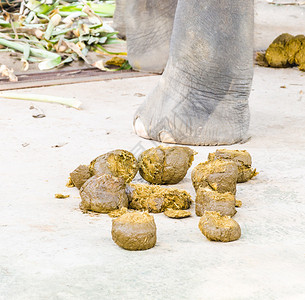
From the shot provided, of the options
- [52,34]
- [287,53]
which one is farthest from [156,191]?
[52,34]

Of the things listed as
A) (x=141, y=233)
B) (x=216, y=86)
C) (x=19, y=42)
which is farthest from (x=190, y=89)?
(x=19, y=42)

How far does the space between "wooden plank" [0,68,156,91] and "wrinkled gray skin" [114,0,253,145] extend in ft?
2.89

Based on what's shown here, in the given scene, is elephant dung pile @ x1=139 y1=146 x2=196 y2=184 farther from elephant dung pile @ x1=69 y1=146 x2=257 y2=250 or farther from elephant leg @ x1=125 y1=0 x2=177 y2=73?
elephant leg @ x1=125 y1=0 x2=177 y2=73

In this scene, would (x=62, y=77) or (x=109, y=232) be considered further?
(x=62, y=77)

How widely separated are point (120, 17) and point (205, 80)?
71.3 inches

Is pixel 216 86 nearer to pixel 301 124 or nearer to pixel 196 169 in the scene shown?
pixel 301 124

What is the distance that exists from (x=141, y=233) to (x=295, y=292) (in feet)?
0.96

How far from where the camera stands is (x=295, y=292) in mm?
1003

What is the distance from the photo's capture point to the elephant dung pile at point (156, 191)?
3.96 ft

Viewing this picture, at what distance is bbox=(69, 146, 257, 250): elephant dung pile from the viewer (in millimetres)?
1206

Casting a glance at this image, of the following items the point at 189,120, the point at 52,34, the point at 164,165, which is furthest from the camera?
the point at 52,34

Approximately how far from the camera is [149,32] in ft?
10.2

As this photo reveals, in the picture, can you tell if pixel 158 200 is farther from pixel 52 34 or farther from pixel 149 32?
pixel 52 34

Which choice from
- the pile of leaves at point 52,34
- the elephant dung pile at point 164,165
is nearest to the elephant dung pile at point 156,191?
the elephant dung pile at point 164,165
